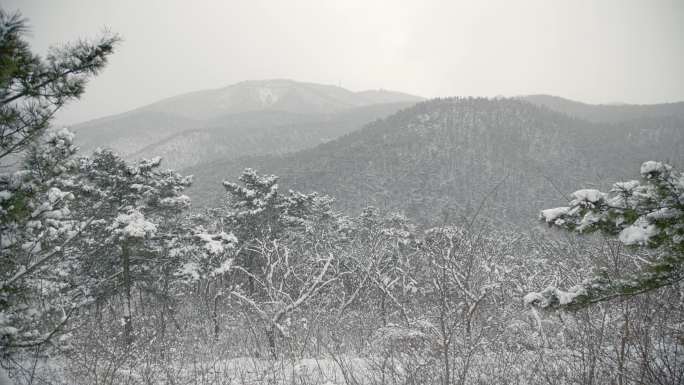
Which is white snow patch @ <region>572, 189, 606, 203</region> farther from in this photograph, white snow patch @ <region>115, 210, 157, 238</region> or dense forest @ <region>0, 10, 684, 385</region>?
white snow patch @ <region>115, 210, 157, 238</region>

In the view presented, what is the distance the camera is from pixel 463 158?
124m

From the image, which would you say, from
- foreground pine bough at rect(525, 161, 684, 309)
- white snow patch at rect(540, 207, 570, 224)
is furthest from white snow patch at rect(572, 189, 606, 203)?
white snow patch at rect(540, 207, 570, 224)

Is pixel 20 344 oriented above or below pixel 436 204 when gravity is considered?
above

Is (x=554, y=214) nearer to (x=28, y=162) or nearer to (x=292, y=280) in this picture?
(x=28, y=162)

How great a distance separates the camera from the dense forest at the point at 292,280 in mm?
2967

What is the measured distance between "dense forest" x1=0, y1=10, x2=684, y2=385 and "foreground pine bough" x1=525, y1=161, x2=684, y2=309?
0.01m

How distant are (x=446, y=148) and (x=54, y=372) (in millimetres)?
129883

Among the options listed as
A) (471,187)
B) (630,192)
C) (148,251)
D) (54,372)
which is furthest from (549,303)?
(471,187)

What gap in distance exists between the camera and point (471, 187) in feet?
363

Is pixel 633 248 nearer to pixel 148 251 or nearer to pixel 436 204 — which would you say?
pixel 148 251

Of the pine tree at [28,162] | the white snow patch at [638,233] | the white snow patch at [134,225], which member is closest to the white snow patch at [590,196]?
the white snow patch at [638,233]

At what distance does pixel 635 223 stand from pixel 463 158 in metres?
129

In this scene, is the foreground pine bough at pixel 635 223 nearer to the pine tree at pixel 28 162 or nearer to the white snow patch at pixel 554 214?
the white snow patch at pixel 554 214

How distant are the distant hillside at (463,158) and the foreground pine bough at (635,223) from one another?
86.1 m
